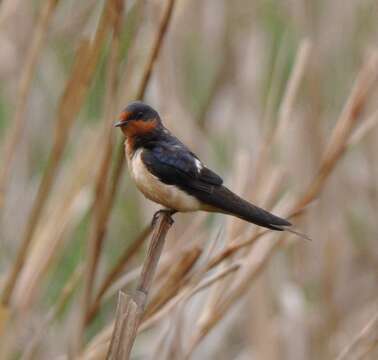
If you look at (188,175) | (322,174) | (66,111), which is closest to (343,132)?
(322,174)

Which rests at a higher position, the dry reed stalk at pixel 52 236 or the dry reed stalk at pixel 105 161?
the dry reed stalk at pixel 105 161

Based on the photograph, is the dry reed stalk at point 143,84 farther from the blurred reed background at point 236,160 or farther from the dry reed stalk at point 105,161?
the blurred reed background at point 236,160

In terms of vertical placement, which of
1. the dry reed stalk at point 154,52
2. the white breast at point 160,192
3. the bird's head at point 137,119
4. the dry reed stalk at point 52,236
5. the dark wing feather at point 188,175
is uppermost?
the dry reed stalk at point 154,52

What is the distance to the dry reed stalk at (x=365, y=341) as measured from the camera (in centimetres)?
154

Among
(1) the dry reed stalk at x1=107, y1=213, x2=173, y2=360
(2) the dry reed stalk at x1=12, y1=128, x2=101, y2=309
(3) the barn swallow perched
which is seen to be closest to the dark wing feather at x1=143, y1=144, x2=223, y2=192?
(3) the barn swallow perched

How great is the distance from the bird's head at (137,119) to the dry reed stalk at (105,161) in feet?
A: 0.11

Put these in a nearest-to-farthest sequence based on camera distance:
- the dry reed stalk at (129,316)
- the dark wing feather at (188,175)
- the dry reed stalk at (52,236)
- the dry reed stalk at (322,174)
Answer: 1. the dry reed stalk at (129,316)
2. the dark wing feather at (188,175)
3. the dry reed stalk at (322,174)
4. the dry reed stalk at (52,236)

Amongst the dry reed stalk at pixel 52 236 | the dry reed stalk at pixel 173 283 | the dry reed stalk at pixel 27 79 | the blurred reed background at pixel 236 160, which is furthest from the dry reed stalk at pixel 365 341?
the dry reed stalk at pixel 27 79

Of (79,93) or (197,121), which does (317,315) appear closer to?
(197,121)

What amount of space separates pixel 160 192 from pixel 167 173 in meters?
0.04

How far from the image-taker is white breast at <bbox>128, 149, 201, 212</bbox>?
1.37m

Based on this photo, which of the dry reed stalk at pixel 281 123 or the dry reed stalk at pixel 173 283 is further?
the dry reed stalk at pixel 281 123

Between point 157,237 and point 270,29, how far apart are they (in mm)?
1071

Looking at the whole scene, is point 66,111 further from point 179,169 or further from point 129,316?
point 129,316
